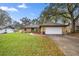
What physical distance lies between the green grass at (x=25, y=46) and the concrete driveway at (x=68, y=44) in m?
0.07

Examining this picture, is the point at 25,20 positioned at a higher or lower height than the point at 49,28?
higher

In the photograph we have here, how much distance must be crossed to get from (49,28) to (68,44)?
1.12 feet

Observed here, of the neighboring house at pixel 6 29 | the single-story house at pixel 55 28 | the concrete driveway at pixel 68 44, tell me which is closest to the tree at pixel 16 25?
the neighboring house at pixel 6 29

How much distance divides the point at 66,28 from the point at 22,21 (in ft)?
2.02

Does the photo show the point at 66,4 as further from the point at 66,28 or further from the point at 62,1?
the point at 66,28

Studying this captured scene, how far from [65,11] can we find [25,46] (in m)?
0.73

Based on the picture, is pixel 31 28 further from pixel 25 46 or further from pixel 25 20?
pixel 25 46

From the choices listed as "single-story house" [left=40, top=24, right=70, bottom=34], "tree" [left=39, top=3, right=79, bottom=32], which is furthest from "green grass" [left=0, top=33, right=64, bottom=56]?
"tree" [left=39, top=3, right=79, bottom=32]

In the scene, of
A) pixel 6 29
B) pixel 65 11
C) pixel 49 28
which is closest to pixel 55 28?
pixel 49 28

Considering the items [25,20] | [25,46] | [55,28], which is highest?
[25,20]

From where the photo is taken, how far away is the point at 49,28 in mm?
2842

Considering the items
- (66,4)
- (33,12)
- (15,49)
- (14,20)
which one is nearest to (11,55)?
(15,49)

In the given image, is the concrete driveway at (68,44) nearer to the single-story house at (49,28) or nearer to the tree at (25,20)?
the single-story house at (49,28)

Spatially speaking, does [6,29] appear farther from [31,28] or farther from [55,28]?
[55,28]
